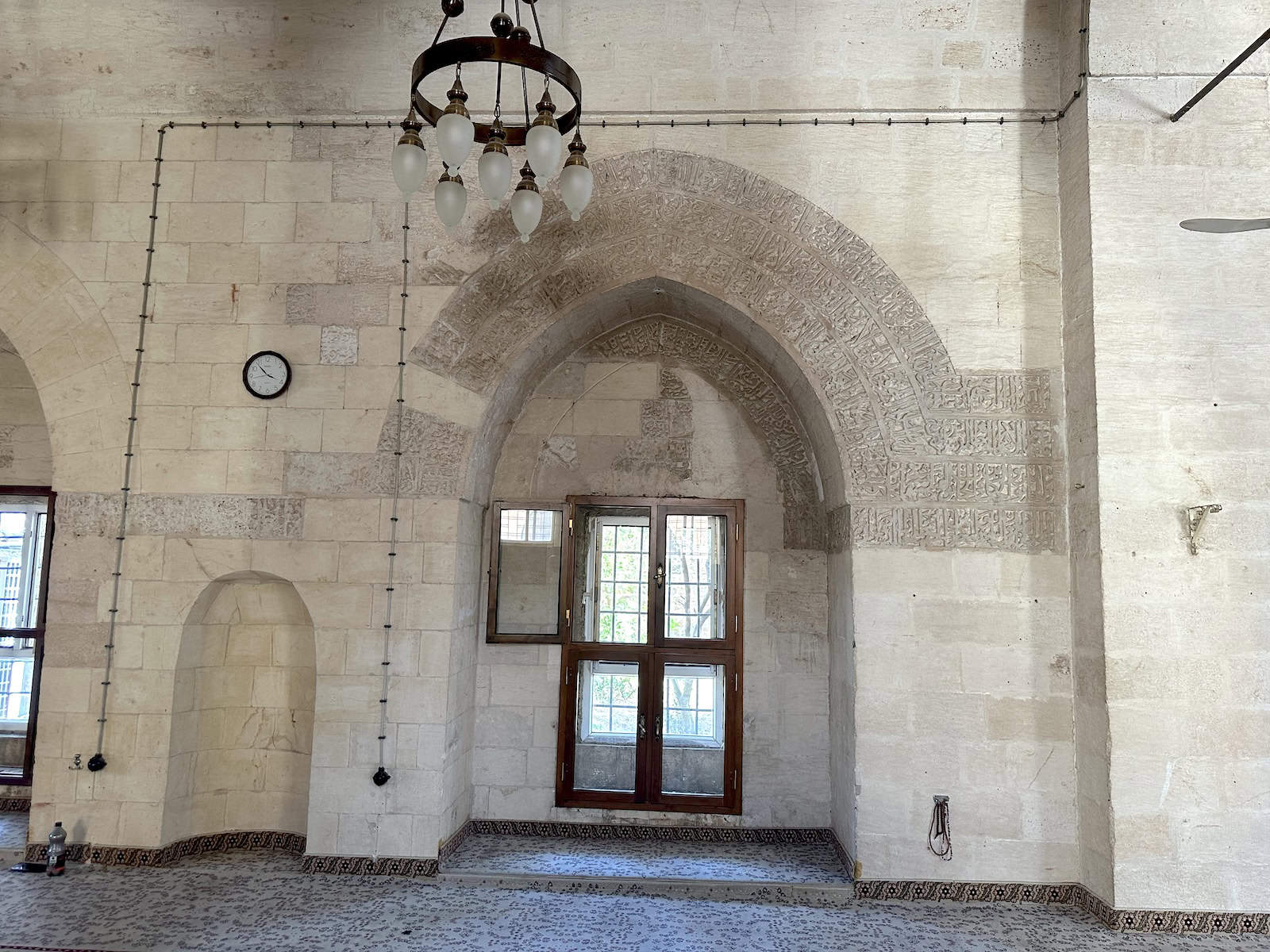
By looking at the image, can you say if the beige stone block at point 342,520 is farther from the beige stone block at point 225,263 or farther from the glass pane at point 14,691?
the glass pane at point 14,691

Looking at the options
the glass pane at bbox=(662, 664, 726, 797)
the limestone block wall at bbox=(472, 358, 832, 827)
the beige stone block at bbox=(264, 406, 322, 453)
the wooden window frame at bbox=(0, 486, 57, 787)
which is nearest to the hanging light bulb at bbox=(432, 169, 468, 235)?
the beige stone block at bbox=(264, 406, 322, 453)

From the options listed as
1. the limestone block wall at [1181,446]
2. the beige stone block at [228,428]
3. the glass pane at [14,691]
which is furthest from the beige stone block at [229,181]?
the limestone block wall at [1181,446]

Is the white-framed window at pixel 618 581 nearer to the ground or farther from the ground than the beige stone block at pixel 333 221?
nearer to the ground

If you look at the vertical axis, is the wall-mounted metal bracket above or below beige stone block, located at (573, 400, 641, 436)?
below

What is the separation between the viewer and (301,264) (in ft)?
13.5

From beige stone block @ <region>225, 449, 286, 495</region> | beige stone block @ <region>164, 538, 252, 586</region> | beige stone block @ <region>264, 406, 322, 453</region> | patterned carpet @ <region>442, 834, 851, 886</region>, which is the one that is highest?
beige stone block @ <region>264, 406, 322, 453</region>

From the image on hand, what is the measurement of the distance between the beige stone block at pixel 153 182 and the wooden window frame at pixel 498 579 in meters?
2.17

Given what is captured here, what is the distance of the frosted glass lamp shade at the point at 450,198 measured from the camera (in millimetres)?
2842

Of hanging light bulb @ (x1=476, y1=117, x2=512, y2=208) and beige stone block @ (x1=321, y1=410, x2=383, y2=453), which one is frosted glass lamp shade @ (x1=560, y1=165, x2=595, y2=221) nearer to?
hanging light bulb @ (x1=476, y1=117, x2=512, y2=208)

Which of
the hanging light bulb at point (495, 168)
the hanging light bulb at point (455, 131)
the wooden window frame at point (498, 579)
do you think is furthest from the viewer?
the wooden window frame at point (498, 579)

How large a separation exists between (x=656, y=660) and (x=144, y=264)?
324 centimetres

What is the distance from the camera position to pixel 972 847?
12.1ft

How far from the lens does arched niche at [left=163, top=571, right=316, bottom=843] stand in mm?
4145

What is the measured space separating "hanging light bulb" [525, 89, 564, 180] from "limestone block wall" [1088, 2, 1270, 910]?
8.14ft
